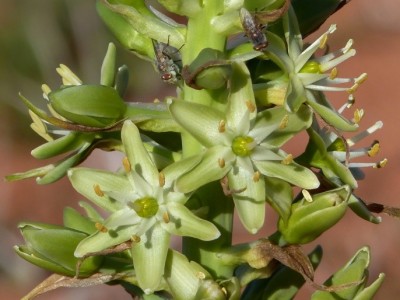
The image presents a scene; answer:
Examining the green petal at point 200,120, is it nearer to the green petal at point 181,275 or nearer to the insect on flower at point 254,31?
the insect on flower at point 254,31

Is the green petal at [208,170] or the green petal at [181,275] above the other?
the green petal at [208,170]

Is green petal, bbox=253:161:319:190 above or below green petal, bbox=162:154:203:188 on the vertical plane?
below

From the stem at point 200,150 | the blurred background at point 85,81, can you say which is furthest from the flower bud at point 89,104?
the blurred background at point 85,81

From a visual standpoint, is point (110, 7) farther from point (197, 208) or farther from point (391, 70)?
point (391, 70)

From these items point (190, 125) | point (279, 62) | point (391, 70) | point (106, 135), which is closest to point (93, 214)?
point (106, 135)

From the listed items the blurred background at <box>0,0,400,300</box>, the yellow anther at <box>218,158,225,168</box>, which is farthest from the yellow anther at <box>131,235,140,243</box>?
the blurred background at <box>0,0,400,300</box>

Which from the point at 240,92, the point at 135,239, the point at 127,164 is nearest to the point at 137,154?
the point at 127,164

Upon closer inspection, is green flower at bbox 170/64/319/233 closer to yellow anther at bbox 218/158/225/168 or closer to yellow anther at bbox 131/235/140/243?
yellow anther at bbox 218/158/225/168
